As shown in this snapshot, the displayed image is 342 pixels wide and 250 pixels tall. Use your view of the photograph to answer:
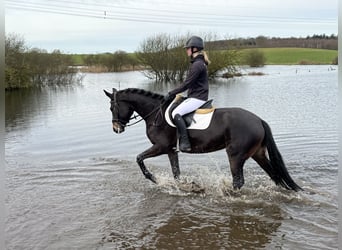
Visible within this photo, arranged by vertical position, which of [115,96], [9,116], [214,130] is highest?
[115,96]

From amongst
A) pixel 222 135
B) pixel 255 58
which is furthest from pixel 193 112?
pixel 255 58

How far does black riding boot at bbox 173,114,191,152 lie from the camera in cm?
742

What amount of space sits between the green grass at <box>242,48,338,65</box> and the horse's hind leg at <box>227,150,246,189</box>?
247ft

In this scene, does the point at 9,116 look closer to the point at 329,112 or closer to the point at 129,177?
the point at 129,177

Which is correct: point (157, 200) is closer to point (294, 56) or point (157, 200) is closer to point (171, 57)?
point (171, 57)

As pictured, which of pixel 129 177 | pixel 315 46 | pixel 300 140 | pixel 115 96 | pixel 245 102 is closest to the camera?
pixel 115 96

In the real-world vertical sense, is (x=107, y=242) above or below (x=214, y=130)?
below

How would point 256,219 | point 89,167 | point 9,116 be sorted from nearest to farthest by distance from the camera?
1. point 256,219
2. point 89,167
3. point 9,116

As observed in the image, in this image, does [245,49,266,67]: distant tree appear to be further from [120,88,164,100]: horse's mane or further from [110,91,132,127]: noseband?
[110,91,132,127]: noseband

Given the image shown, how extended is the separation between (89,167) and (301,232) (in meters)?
5.56

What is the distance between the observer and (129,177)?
8969 mm

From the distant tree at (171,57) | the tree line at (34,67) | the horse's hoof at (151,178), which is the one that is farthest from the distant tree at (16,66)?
the horse's hoof at (151,178)

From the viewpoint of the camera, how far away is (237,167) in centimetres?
726

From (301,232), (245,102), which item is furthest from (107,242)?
(245,102)
